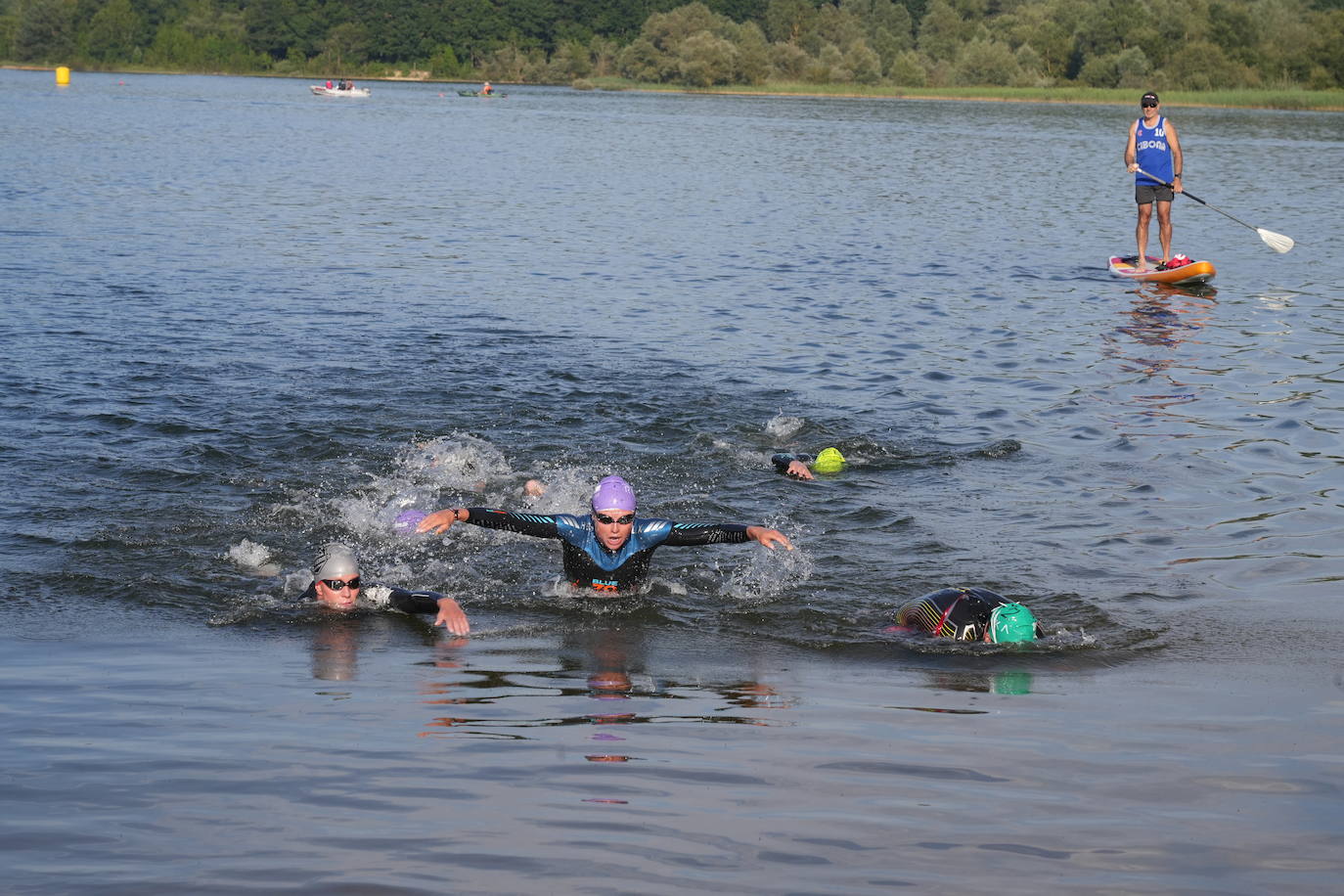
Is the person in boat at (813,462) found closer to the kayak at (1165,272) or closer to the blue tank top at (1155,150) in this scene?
the blue tank top at (1155,150)

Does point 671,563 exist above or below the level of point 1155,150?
below

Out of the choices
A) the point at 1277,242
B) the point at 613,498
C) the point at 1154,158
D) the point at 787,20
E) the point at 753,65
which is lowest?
the point at 613,498

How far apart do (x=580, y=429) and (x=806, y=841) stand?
9.92 meters

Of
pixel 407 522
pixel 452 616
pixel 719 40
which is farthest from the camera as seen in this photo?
pixel 719 40

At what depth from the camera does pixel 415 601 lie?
991 centimetres

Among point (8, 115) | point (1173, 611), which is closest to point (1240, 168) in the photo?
point (1173, 611)

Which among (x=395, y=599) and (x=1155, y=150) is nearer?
(x=395, y=599)

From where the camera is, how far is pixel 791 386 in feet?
58.3

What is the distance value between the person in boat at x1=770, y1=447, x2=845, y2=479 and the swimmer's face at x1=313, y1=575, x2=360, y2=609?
476 cm

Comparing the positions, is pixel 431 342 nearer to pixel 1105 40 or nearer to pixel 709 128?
pixel 709 128

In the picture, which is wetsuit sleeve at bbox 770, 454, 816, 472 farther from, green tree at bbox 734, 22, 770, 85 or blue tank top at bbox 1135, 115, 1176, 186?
green tree at bbox 734, 22, 770, 85

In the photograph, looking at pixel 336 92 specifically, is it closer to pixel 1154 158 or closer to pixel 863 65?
pixel 863 65

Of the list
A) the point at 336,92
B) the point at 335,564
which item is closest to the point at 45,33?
the point at 336,92

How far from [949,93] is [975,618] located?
10673 centimetres
